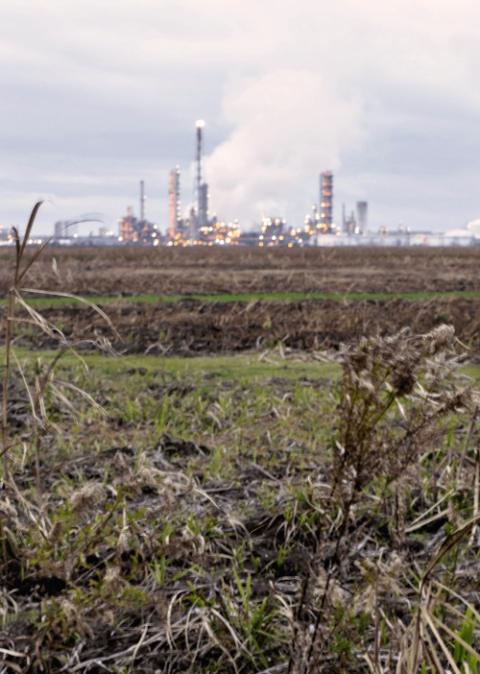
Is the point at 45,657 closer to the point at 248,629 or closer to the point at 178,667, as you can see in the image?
the point at 178,667

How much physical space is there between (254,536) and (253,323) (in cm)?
832

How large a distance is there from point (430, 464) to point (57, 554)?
251 cm

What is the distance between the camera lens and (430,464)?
535 cm

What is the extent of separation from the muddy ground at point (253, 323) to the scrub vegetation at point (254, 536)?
14.9 ft

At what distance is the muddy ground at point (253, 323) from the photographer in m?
11.0

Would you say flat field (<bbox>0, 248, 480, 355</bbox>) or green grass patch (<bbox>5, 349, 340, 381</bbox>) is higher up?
flat field (<bbox>0, 248, 480, 355</bbox>)

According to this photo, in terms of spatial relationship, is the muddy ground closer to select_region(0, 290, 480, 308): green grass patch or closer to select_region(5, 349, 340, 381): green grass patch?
select_region(5, 349, 340, 381): green grass patch

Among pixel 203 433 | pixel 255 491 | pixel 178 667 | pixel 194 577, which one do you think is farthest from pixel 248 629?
pixel 203 433

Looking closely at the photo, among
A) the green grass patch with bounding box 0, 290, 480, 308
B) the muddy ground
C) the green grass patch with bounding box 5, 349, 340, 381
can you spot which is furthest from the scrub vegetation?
the green grass patch with bounding box 0, 290, 480, 308

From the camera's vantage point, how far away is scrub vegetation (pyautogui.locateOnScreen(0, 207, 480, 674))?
2396mm

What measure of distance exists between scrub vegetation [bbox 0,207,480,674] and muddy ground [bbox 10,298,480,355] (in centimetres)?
455

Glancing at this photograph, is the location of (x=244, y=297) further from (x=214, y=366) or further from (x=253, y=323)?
(x=214, y=366)

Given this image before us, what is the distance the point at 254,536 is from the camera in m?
4.12

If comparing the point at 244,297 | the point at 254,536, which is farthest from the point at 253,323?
the point at 254,536
